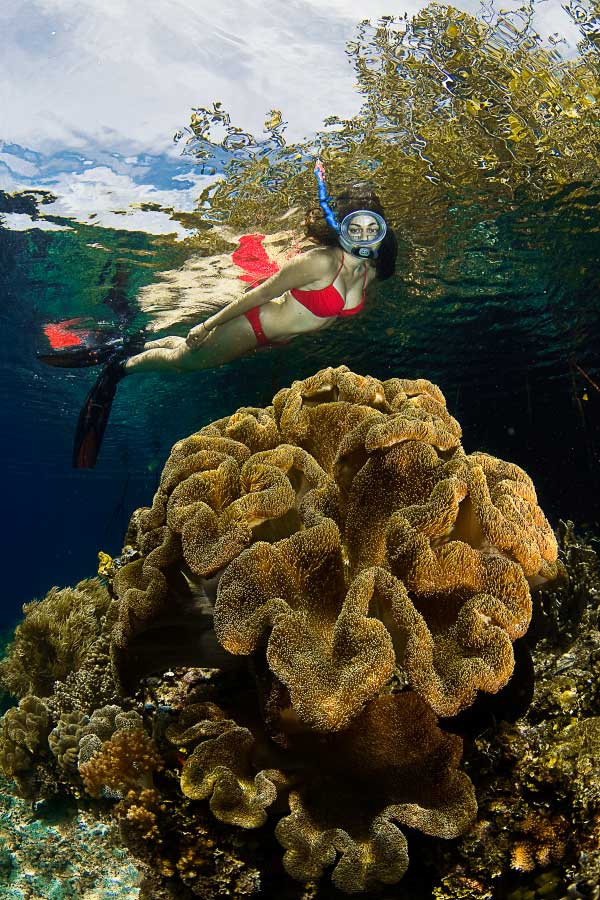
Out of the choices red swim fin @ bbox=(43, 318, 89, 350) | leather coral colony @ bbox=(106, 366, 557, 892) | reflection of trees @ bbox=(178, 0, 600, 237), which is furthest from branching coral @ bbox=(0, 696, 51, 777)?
red swim fin @ bbox=(43, 318, 89, 350)

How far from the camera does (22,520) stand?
305 ft

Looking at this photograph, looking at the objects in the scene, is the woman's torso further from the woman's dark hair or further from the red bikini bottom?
the woman's dark hair

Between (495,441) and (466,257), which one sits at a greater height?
(466,257)

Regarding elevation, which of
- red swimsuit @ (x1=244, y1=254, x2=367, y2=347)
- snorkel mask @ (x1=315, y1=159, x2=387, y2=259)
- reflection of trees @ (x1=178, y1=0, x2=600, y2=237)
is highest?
reflection of trees @ (x1=178, y1=0, x2=600, y2=237)

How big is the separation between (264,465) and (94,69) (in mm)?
7321

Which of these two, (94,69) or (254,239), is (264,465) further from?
(254,239)

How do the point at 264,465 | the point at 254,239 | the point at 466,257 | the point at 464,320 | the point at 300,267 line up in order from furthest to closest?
1. the point at 464,320
2. the point at 466,257
3. the point at 254,239
4. the point at 300,267
5. the point at 264,465

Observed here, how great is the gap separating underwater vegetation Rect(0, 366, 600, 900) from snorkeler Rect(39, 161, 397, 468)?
622 cm

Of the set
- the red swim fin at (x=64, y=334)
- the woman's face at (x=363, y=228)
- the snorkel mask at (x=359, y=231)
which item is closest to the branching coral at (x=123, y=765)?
the snorkel mask at (x=359, y=231)

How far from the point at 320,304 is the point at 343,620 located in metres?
8.11

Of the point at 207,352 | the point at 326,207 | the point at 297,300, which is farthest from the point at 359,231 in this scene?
the point at 207,352

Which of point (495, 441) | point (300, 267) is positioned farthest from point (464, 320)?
point (300, 267)

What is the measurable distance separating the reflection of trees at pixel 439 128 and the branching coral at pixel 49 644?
674 centimetres

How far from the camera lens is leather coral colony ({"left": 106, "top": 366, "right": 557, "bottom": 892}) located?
1951mm
